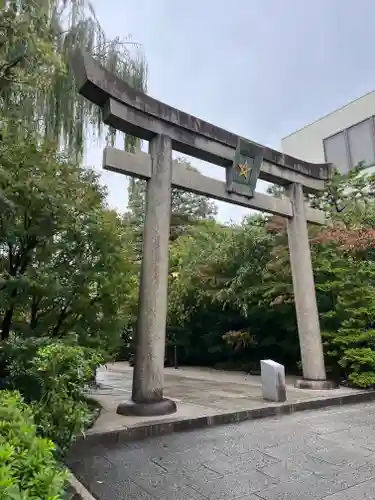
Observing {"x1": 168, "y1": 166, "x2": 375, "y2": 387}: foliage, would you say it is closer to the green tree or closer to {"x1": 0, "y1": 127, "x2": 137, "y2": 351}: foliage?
{"x1": 0, "y1": 127, "x2": 137, "y2": 351}: foliage

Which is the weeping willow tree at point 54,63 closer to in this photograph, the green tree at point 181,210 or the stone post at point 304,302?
the stone post at point 304,302

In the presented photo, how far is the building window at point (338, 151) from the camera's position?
15.1 meters

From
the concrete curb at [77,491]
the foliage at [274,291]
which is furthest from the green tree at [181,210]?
the concrete curb at [77,491]

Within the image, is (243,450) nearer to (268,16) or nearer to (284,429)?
(284,429)

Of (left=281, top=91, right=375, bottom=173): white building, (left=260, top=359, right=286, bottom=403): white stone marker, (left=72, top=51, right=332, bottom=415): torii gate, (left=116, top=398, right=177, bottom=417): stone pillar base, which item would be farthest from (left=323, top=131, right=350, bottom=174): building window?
(left=116, top=398, right=177, bottom=417): stone pillar base

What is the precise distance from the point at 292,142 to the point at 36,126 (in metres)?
14.3

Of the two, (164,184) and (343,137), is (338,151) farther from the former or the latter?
(164,184)

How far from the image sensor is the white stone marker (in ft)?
19.7

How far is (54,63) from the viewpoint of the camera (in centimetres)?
430

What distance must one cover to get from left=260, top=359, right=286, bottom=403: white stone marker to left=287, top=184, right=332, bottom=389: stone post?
151 cm

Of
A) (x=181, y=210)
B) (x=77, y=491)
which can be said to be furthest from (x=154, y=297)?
(x=181, y=210)

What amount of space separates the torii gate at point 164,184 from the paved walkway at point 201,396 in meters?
0.31

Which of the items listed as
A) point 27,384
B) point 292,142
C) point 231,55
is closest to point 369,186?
point 231,55

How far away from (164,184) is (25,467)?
4.59 metres
